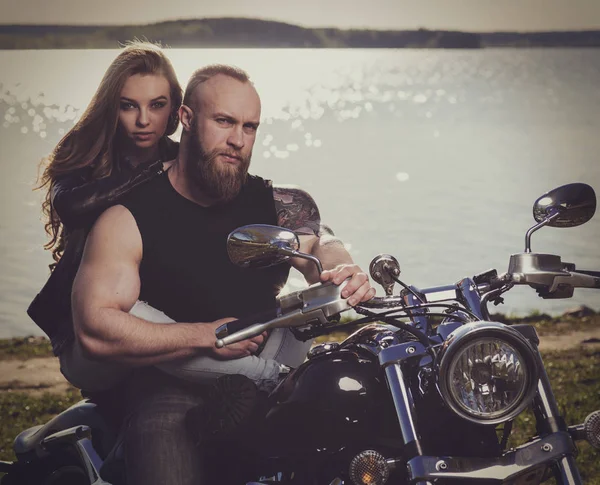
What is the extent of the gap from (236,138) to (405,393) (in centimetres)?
143

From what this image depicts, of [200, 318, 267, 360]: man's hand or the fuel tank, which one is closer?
the fuel tank

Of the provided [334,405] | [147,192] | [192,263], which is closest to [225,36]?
[147,192]

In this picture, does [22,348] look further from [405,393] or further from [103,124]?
[405,393]

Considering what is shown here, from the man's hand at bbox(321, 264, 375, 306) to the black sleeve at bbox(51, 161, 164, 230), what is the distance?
1260 millimetres

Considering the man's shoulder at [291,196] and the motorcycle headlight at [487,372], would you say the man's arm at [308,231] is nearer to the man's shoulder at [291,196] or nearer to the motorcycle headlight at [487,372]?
the man's shoulder at [291,196]

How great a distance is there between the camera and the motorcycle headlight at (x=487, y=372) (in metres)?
1.40

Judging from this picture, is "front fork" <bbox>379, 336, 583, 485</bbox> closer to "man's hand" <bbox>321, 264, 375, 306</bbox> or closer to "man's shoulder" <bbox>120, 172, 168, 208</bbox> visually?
"man's hand" <bbox>321, 264, 375, 306</bbox>

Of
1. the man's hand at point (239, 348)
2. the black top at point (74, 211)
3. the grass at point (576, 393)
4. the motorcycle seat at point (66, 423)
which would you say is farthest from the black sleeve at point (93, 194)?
the grass at point (576, 393)

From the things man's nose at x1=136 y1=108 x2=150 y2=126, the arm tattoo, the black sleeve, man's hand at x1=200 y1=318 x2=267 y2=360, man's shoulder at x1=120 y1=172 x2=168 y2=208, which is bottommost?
man's hand at x1=200 y1=318 x2=267 y2=360

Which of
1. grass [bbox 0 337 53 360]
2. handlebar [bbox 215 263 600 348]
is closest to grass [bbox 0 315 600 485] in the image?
grass [bbox 0 337 53 360]

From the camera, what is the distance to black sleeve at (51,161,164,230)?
2734 millimetres

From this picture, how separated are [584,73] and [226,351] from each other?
11.5ft

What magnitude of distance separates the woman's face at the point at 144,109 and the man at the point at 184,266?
9.3 inches

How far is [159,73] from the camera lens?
3053 mm
